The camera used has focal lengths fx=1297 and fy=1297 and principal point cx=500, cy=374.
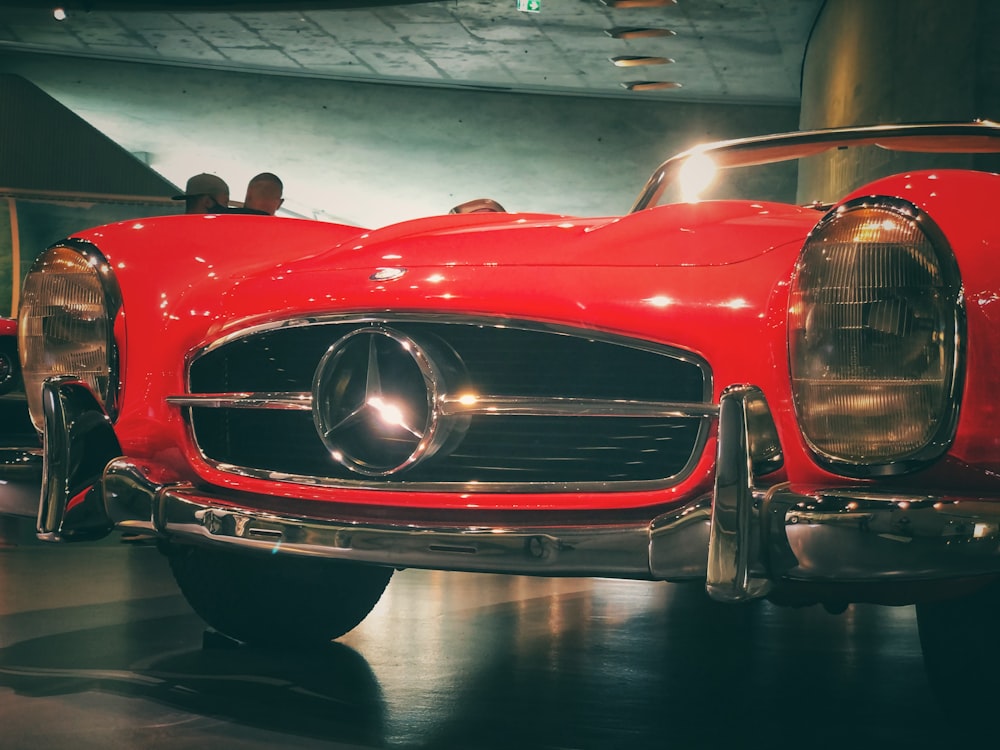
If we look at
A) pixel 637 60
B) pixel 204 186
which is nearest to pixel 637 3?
pixel 637 60

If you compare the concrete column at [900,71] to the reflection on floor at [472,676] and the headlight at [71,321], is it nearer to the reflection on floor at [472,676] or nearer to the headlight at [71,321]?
the reflection on floor at [472,676]

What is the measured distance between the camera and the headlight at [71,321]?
2.37 meters

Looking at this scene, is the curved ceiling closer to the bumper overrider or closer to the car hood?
the car hood

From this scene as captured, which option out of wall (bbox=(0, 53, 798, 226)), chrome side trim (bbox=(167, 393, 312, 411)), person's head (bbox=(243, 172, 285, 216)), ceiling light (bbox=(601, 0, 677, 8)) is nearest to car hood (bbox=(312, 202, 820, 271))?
chrome side trim (bbox=(167, 393, 312, 411))

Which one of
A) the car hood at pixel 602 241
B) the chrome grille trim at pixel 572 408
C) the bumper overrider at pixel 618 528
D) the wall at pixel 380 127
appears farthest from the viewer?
the wall at pixel 380 127

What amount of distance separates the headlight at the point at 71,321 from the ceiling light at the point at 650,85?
11.3 m

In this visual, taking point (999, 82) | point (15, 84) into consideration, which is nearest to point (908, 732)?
point (999, 82)

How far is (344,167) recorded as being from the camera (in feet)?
52.4

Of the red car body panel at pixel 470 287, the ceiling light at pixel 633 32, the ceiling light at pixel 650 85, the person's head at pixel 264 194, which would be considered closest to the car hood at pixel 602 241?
the red car body panel at pixel 470 287

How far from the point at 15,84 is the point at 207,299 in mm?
11573

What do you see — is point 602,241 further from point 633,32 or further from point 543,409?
point 633,32

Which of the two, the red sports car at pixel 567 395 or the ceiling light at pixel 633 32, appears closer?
the red sports car at pixel 567 395

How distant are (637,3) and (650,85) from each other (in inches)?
125

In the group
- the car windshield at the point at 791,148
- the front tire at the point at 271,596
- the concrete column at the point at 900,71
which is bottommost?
the front tire at the point at 271,596
